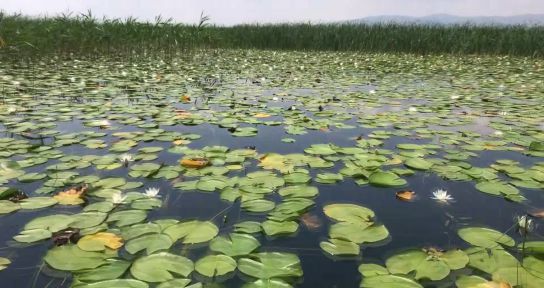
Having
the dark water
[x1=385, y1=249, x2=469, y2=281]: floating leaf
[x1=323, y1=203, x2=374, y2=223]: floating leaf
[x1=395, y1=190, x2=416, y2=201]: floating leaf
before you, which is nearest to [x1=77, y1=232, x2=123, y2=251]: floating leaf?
the dark water

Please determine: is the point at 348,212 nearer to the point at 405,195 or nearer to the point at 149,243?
the point at 405,195

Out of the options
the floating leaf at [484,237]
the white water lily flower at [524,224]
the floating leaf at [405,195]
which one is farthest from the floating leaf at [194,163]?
the white water lily flower at [524,224]

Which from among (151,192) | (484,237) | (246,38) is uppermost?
(246,38)

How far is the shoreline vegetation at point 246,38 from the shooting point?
34.3 ft

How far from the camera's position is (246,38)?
16953 millimetres

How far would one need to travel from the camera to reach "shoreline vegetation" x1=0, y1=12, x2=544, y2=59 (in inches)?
412

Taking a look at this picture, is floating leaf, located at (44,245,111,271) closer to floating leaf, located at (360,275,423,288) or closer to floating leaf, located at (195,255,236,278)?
floating leaf, located at (195,255,236,278)

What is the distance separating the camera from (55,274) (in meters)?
1.35

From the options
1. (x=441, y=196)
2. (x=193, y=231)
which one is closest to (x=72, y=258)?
(x=193, y=231)

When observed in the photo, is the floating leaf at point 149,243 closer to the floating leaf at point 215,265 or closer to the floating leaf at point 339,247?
the floating leaf at point 215,265

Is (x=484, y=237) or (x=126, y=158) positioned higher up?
(x=126, y=158)

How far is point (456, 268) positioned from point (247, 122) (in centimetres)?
256

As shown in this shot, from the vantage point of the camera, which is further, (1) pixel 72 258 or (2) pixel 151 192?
(2) pixel 151 192

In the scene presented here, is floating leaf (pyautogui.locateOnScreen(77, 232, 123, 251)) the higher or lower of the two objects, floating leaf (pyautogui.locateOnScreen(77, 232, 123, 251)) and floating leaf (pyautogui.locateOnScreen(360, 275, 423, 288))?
the higher
